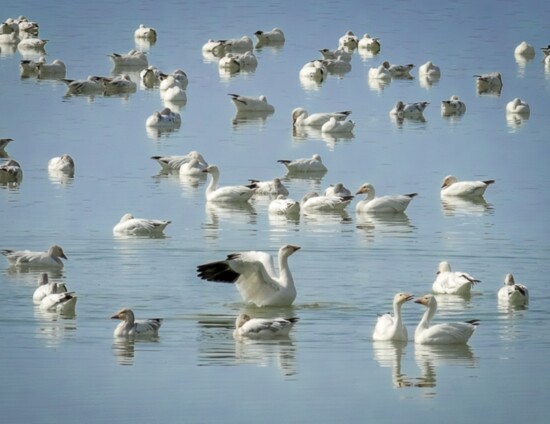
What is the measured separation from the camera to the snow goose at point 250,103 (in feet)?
122

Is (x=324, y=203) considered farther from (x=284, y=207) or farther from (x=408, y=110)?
(x=408, y=110)

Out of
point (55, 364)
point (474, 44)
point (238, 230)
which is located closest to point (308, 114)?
point (238, 230)

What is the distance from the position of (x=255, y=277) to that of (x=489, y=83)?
22419 millimetres

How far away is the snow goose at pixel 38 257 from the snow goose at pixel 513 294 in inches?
224

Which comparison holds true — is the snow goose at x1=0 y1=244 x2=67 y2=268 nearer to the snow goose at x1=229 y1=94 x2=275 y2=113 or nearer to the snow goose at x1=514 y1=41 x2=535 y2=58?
the snow goose at x1=229 y1=94 x2=275 y2=113

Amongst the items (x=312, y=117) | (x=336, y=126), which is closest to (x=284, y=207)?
(x=336, y=126)

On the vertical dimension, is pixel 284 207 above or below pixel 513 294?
above

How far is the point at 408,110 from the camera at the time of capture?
36969 mm

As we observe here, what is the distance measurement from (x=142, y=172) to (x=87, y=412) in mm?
14788

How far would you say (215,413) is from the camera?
15.8m

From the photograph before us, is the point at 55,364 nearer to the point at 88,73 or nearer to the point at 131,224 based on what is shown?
the point at 131,224

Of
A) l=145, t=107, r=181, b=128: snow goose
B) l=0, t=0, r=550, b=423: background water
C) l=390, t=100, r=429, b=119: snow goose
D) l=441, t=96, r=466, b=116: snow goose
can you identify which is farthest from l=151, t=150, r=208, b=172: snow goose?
l=441, t=96, r=466, b=116: snow goose

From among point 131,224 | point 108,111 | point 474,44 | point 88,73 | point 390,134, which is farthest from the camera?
point 474,44

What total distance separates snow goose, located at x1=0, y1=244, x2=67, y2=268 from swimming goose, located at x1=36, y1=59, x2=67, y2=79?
837 inches
